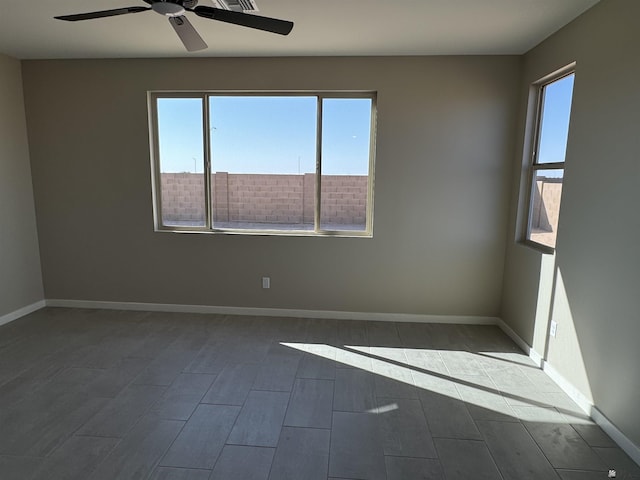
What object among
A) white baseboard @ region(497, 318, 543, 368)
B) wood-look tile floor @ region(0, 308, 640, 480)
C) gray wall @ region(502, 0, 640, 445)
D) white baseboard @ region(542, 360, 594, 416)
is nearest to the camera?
wood-look tile floor @ region(0, 308, 640, 480)

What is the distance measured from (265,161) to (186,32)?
1733mm

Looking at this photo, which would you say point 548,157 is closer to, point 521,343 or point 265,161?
point 521,343

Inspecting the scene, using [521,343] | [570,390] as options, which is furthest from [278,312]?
[570,390]

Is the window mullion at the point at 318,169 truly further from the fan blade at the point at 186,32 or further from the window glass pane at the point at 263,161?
the fan blade at the point at 186,32

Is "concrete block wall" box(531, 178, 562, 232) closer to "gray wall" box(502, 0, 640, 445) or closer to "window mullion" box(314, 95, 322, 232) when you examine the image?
"gray wall" box(502, 0, 640, 445)

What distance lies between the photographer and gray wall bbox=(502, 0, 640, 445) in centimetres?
201

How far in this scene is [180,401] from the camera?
2402 mm

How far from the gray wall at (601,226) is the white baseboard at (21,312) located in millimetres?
4881

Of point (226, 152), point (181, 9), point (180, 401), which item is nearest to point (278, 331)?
point (180, 401)

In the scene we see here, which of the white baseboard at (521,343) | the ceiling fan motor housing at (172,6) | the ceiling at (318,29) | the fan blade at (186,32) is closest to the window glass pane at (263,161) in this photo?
the ceiling at (318,29)

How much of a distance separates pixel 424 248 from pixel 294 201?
1399 mm

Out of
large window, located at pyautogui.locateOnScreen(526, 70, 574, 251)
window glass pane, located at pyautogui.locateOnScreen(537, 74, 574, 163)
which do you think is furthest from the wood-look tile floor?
window glass pane, located at pyautogui.locateOnScreen(537, 74, 574, 163)

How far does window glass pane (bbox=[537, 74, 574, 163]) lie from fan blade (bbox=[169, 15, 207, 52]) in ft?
8.51

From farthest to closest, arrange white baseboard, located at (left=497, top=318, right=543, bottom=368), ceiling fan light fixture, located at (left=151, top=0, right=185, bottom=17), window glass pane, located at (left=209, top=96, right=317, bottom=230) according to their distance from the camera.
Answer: window glass pane, located at (left=209, top=96, right=317, bottom=230) → white baseboard, located at (left=497, top=318, right=543, bottom=368) → ceiling fan light fixture, located at (left=151, top=0, right=185, bottom=17)
